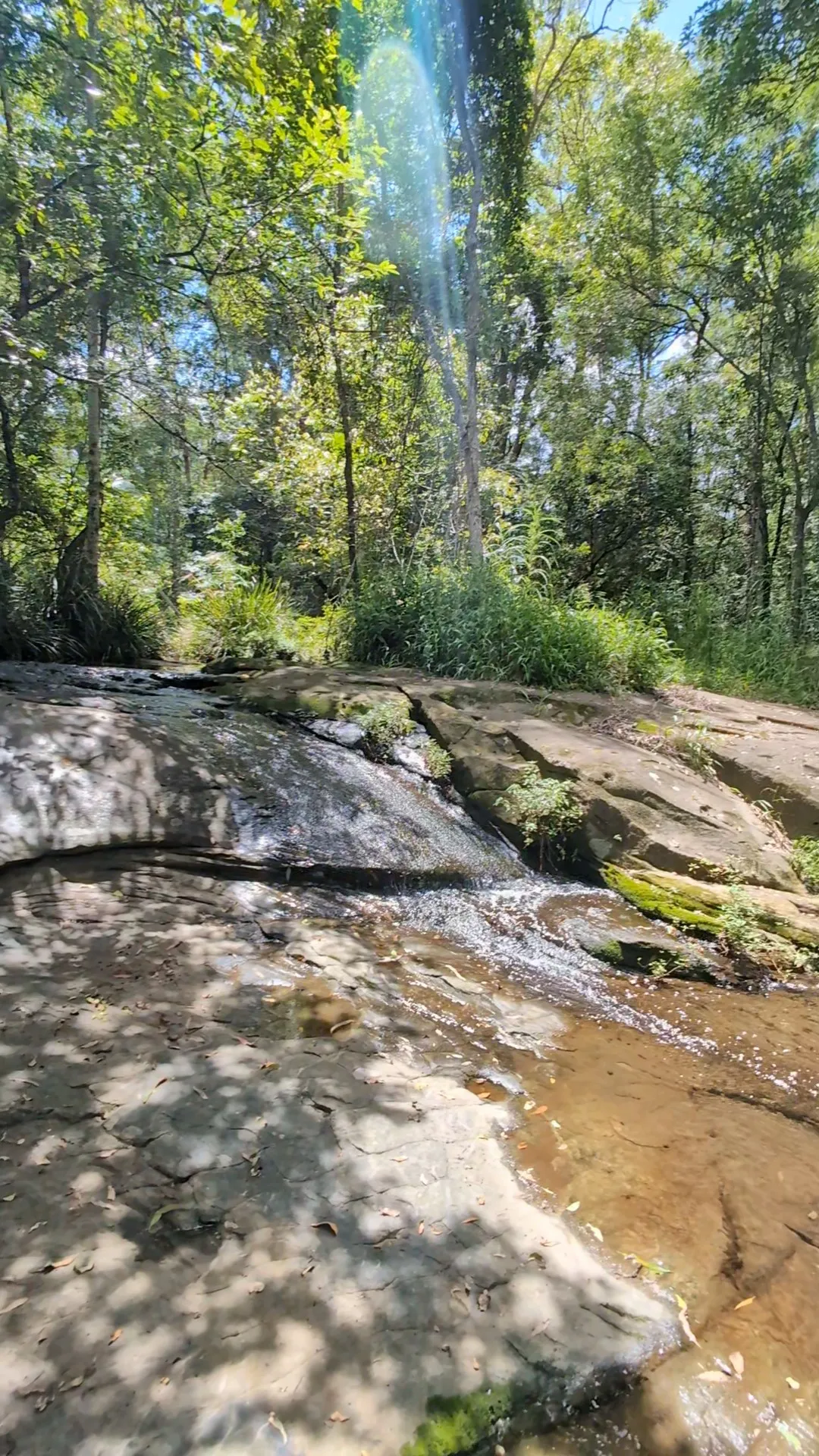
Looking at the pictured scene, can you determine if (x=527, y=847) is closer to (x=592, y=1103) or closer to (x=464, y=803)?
(x=464, y=803)

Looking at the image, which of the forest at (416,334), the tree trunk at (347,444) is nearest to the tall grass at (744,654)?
the forest at (416,334)

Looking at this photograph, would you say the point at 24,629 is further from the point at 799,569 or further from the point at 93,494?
the point at 799,569

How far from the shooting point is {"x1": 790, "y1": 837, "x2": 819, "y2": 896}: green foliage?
4156mm

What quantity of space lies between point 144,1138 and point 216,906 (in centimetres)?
165

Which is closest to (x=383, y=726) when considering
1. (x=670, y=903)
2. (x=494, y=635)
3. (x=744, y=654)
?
(x=494, y=635)

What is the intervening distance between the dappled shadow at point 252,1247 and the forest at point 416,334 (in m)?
4.60

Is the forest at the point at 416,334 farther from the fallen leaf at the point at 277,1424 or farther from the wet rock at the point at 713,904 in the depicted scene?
the fallen leaf at the point at 277,1424

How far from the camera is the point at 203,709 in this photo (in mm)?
5785

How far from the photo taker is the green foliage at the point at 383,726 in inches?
220

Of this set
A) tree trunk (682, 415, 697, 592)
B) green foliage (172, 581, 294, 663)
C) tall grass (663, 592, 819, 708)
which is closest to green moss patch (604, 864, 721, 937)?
tall grass (663, 592, 819, 708)

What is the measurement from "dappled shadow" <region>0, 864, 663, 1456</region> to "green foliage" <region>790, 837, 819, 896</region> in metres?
2.84

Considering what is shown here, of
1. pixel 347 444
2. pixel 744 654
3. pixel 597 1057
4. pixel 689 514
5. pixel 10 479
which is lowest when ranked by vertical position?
pixel 597 1057

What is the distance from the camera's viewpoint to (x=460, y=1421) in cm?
135

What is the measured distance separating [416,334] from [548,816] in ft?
28.2
